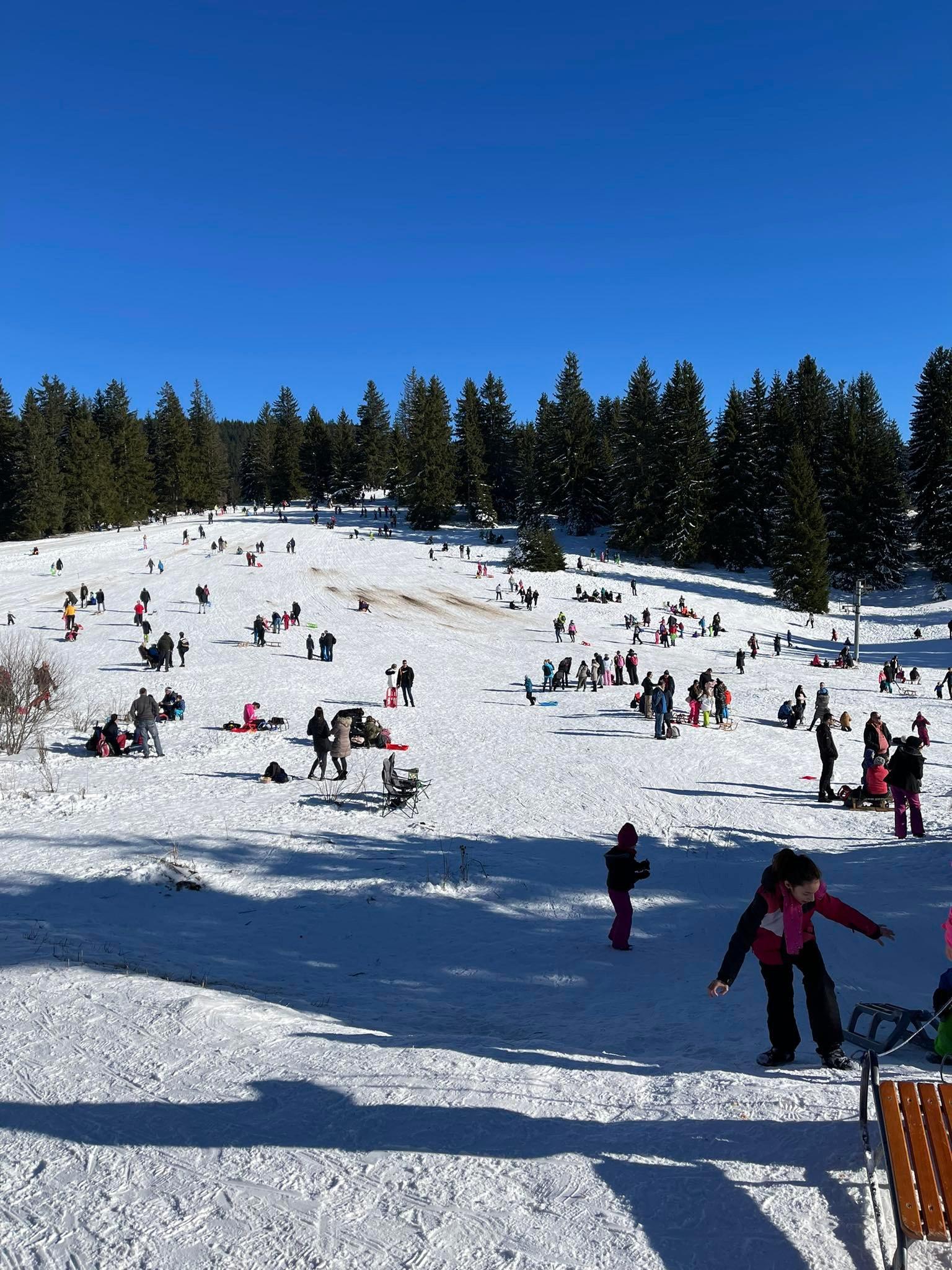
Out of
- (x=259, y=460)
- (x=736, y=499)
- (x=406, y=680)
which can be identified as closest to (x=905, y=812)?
(x=406, y=680)

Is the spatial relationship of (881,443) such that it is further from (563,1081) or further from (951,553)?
(563,1081)

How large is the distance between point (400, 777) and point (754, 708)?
1558 cm

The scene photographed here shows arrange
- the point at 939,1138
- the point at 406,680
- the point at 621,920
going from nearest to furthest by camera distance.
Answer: the point at 939,1138 < the point at 621,920 < the point at 406,680

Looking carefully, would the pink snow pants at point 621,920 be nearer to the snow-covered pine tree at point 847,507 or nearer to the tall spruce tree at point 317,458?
the snow-covered pine tree at point 847,507

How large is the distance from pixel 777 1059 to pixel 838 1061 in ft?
1.15

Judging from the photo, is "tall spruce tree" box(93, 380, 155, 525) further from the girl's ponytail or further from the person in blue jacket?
the girl's ponytail

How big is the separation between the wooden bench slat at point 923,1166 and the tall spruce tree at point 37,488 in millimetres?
76565

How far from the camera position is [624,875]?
8188 mm

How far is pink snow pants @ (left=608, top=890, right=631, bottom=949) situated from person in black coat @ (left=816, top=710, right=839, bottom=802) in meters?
7.44

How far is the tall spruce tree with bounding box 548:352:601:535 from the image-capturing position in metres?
72.1

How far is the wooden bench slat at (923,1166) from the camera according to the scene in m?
3.10

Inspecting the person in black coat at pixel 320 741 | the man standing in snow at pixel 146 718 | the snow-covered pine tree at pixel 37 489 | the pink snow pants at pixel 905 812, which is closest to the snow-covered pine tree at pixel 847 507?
the pink snow pants at pixel 905 812

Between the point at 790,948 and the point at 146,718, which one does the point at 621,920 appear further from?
the point at 146,718

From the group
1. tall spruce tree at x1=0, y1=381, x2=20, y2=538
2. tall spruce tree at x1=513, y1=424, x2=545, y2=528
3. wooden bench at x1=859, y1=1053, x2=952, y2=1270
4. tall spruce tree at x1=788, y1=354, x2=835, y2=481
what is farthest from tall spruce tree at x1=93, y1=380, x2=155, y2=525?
wooden bench at x1=859, y1=1053, x2=952, y2=1270
